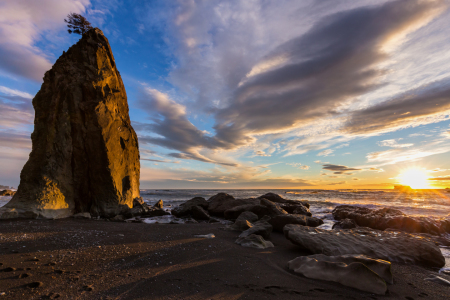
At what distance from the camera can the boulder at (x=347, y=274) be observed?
11.0 ft

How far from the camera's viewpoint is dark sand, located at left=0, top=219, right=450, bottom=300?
9.57 ft

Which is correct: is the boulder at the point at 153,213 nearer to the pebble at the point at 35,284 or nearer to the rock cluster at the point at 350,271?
the pebble at the point at 35,284

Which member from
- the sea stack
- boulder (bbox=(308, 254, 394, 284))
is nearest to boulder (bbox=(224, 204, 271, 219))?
the sea stack

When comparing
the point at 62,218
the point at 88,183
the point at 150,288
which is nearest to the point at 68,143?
the point at 88,183

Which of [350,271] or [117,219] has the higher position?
[350,271]

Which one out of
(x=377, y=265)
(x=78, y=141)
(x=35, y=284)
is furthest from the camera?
(x=78, y=141)

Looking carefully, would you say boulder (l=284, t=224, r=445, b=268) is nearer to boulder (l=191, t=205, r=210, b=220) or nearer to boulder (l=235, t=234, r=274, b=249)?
boulder (l=235, t=234, r=274, b=249)

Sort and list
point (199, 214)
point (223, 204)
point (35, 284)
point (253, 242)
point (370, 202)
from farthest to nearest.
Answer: point (370, 202) < point (223, 204) < point (199, 214) < point (253, 242) < point (35, 284)

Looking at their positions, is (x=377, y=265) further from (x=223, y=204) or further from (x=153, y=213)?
(x=153, y=213)

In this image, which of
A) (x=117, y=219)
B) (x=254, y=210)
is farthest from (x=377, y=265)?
(x=117, y=219)

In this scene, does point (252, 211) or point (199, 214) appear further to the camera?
point (199, 214)

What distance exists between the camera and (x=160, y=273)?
353 centimetres

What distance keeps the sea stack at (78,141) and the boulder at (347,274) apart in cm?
1065

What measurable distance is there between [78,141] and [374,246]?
523 inches
